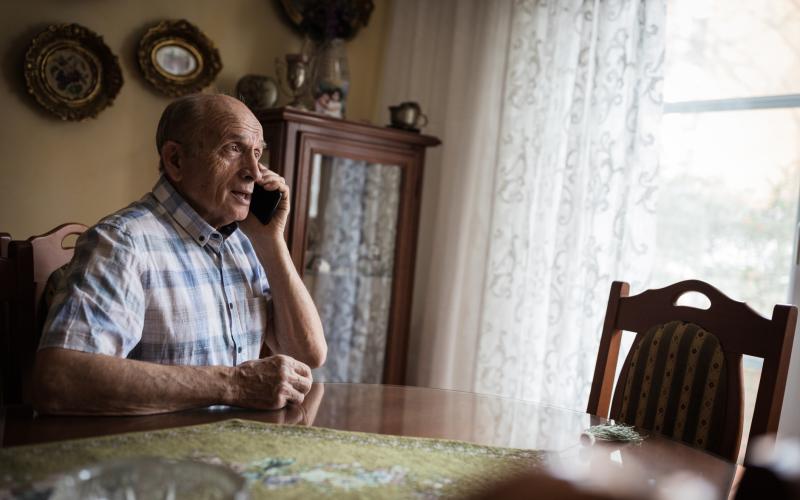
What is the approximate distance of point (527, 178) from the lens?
10.1 ft

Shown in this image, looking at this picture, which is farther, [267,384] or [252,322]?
[252,322]

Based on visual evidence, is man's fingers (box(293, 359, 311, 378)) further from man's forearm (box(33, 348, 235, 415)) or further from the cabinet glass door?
the cabinet glass door

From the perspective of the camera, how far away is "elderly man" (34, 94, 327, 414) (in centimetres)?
127

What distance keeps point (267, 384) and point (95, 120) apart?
1.88m

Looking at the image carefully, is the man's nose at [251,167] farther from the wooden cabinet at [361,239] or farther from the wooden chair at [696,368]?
the wooden cabinet at [361,239]

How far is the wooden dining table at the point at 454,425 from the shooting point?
1176 mm

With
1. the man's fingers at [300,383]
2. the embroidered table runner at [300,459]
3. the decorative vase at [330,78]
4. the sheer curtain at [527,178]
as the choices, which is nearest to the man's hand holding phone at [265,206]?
the man's fingers at [300,383]

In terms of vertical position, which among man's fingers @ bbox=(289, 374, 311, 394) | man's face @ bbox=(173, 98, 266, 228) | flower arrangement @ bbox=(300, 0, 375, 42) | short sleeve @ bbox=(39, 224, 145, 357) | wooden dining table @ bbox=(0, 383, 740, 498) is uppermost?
flower arrangement @ bbox=(300, 0, 375, 42)

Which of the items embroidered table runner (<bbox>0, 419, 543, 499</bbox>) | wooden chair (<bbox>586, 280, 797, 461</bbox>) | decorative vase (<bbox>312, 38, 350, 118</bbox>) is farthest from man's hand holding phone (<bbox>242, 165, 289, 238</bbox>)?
decorative vase (<bbox>312, 38, 350, 118</bbox>)

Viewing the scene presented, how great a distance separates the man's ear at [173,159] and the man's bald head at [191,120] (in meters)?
0.01

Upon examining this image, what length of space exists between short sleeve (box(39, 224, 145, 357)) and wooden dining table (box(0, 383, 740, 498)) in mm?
147

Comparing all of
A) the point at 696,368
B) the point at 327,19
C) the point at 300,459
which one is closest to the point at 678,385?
the point at 696,368

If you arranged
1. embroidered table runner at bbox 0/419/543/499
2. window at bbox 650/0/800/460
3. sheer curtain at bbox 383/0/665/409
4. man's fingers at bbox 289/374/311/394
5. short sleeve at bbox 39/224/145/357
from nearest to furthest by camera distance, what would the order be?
embroidered table runner at bbox 0/419/543/499
short sleeve at bbox 39/224/145/357
man's fingers at bbox 289/374/311/394
window at bbox 650/0/800/460
sheer curtain at bbox 383/0/665/409

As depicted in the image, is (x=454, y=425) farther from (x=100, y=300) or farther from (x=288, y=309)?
(x=100, y=300)
